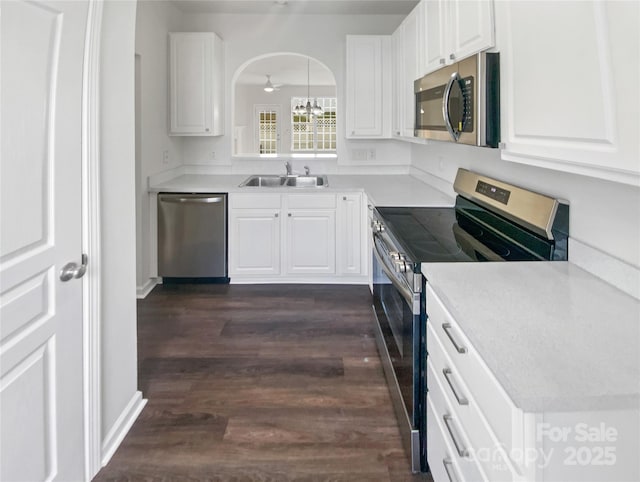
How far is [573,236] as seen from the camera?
180cm

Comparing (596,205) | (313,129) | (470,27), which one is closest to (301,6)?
(470,27)

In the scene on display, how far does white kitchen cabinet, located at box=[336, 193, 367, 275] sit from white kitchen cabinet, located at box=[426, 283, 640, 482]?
2.98 meters

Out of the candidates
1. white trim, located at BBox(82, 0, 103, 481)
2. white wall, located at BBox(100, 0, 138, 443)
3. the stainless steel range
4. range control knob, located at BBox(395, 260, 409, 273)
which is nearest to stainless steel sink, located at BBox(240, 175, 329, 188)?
the stainless steel range

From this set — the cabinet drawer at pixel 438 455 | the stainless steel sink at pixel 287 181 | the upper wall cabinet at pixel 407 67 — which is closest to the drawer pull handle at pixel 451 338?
the cabinet drawer at pixel 438 455

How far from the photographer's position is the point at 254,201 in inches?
171

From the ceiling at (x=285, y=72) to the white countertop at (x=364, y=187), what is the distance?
12.7 feet

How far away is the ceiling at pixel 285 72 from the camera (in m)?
8.68

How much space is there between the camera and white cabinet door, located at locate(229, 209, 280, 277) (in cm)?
436

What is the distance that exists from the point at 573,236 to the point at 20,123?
6.01 feet

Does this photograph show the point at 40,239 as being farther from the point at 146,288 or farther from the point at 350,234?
the point at 350,234

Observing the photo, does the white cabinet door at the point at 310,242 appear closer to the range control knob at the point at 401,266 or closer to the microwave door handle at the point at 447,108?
the microwave door handle at the point at 447,108

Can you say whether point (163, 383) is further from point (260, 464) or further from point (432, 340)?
point (432, 340)

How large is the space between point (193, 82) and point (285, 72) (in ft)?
19.2

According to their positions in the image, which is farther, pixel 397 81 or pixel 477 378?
pixel 397 81
